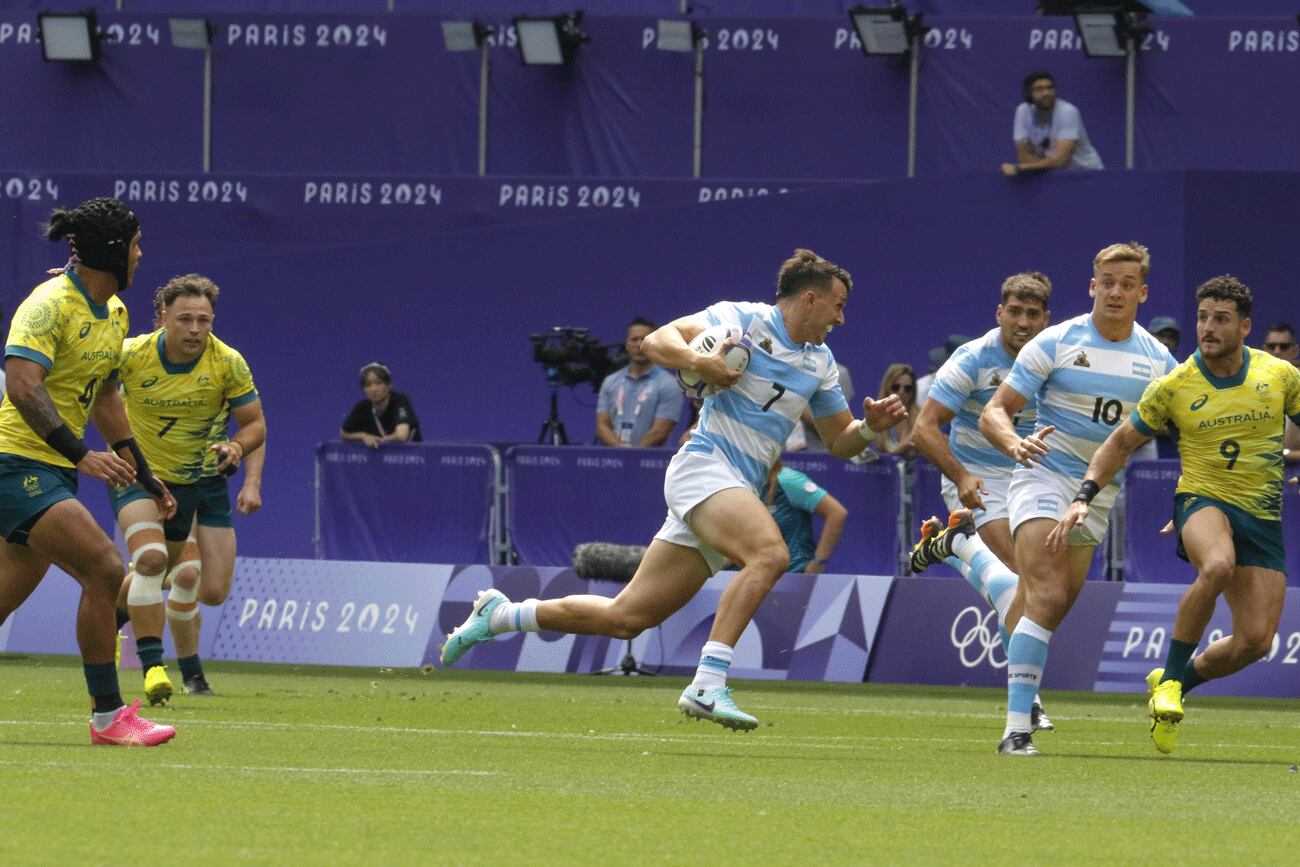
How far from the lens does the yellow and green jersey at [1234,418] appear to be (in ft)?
36.4

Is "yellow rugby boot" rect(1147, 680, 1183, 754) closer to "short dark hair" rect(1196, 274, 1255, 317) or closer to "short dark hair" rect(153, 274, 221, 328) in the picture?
"short dark hair" rect(1196, 274, 1255, 317)

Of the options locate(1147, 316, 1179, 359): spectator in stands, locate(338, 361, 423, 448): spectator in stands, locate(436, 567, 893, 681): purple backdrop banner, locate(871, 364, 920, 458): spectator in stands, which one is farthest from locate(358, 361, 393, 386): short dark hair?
locate(1147, 316, 1179, 359): spectator in stands

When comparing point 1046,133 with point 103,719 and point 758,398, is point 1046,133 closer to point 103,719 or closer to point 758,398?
point 758,398

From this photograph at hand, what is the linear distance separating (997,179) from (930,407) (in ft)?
26.0

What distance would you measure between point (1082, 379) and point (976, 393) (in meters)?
1.79

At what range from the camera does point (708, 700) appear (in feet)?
34.6

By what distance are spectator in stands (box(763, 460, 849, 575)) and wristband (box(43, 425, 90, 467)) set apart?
8828 millimetres

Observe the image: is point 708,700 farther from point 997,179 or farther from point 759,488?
point 997,179

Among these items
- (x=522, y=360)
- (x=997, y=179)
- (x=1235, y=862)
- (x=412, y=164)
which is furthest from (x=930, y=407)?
(x=412, y=164)

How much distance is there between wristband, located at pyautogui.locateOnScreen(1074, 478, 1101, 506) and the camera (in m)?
10.9

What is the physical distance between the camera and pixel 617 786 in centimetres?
Result: 890

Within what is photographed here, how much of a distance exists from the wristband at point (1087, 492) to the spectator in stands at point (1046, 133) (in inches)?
372

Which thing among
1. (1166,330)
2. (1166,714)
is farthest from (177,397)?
(1166,330)

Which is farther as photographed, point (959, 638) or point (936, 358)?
point (936, 358)
